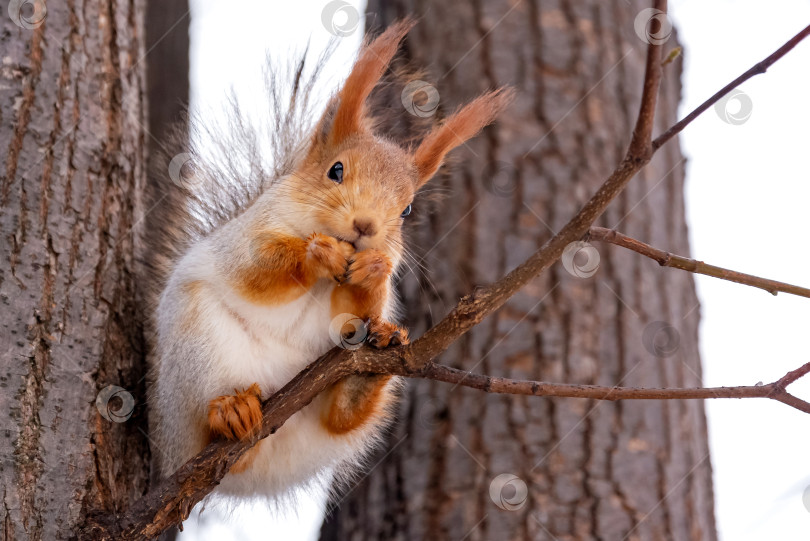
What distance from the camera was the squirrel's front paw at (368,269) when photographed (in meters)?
1.79

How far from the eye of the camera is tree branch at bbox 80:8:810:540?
1.32 m

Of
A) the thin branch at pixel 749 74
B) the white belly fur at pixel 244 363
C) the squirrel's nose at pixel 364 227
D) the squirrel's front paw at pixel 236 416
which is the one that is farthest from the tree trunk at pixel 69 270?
the thin branch at pixel 749 74

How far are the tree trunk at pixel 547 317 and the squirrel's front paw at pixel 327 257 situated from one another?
0.66 metres

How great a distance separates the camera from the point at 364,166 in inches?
81.6

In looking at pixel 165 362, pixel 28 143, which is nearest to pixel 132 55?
pixel 28 143

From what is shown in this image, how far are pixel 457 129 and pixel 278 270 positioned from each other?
61 centimetres

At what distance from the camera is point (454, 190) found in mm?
2846

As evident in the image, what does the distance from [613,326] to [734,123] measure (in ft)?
3.58

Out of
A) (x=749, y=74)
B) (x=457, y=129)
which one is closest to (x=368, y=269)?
(x=457, y=129)

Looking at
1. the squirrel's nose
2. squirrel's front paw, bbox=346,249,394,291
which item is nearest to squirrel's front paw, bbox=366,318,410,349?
squirrel's front paw, bbox=346,249,394,291

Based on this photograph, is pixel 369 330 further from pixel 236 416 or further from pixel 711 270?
pixel 711 270

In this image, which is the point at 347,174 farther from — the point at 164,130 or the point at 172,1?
the point at 172,1

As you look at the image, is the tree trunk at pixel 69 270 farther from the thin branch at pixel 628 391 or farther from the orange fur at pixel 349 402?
the thin branch at pixel 628 391

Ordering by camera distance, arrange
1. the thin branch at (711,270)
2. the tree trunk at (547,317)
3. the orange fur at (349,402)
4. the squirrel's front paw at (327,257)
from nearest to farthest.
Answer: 1. the thin branch at (711,270)
2. the squirrel's front paw at (327,257)
3. the orange fur at (349,402)
4. the tree trunk at (547,317)
